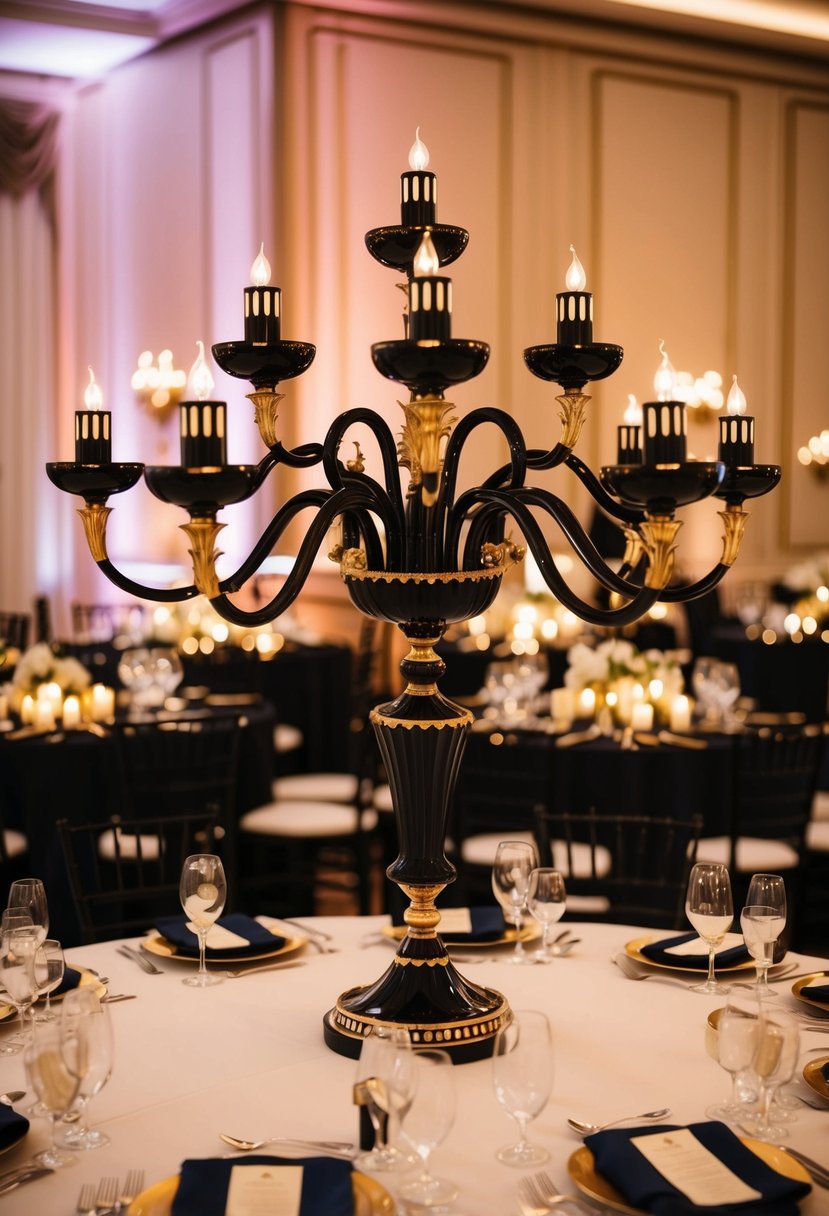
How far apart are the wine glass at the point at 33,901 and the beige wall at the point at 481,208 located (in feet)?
21.9

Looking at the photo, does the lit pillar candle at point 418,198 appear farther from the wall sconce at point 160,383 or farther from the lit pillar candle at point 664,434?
the wall sconce at point 160,383

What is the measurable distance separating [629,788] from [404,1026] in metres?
2.85

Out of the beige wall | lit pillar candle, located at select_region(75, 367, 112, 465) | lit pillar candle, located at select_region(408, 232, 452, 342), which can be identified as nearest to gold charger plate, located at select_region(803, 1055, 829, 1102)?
lit pillar candle, located at select_region(408, 232, 452, 342)

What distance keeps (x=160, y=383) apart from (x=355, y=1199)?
29.8 feet

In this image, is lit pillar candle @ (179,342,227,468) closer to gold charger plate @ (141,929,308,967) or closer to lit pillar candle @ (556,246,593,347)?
lit pillar candle @ (556,246,593,347)

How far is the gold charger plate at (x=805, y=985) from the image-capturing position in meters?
2.35

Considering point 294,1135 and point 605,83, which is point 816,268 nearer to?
point 605,83

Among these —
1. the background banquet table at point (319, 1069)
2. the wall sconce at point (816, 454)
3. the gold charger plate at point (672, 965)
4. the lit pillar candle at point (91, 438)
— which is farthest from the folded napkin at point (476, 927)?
the wall sconce at point (816, 454)

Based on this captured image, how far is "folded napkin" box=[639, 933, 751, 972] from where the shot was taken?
2.55 meters

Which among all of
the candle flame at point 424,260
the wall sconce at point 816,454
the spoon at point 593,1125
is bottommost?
the spoon at point 593,1125

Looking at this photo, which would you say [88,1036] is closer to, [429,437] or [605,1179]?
[605,1179]

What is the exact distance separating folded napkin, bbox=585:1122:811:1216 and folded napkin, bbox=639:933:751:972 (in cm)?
74

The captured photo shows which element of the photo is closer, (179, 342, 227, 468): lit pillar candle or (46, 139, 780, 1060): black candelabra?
(179, 342, 227, 468): lit pillar candle

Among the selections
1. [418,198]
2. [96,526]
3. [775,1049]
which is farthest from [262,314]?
[775,1049]
